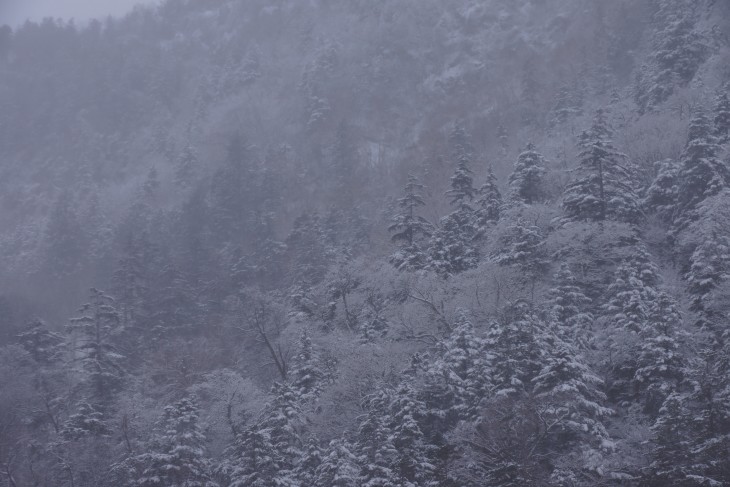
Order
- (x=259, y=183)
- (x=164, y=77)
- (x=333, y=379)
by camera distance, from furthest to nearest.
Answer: (x=164, y=77) < (x=259, y=183) < (x=333, y=379)

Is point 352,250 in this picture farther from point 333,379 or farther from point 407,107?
point 407,107

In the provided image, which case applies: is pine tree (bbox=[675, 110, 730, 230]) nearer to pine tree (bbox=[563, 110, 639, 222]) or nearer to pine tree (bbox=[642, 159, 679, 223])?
pine tree (bbox=[642, 159, 679, 223])

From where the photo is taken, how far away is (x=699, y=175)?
34.7 m

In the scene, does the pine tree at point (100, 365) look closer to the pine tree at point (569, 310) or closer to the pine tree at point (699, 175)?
the pine tree at point (569, 310)

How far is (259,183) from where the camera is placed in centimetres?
7844

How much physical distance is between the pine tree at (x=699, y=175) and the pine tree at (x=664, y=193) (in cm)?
70

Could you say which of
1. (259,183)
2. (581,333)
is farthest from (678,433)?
(259,183)

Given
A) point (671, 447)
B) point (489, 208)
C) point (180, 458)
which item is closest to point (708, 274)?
point (671, 447)

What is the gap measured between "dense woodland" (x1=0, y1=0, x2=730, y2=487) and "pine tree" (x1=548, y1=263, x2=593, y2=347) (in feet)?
0.45

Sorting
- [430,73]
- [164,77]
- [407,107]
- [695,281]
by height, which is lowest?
[695,281]

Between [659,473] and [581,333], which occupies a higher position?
[581,333]

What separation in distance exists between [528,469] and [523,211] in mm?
20403

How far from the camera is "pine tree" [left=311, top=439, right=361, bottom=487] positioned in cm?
2347

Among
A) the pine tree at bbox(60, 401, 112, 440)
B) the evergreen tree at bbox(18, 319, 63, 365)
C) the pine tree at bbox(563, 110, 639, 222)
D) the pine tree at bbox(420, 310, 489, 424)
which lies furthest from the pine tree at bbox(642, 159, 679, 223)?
the evergreen tree at bbox(18, 319, 63, 365)
